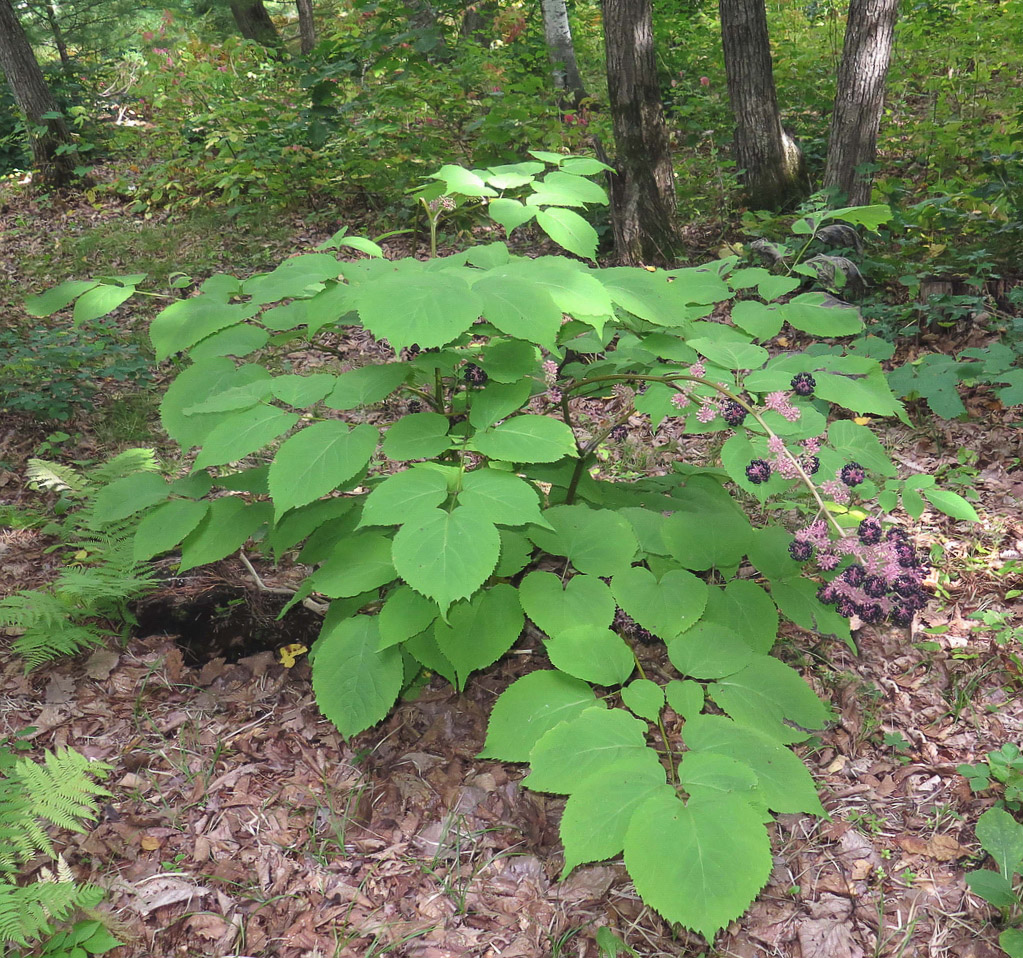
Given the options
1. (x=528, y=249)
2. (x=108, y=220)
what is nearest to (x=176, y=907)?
(x=528, y=249)

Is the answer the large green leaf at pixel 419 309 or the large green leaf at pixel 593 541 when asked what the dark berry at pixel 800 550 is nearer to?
the large green leaf at pixel 593 541

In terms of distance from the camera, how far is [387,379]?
173 cm

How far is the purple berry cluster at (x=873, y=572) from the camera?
1.38 meters

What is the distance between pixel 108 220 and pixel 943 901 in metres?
9.27

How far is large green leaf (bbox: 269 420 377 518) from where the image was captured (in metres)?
1.51

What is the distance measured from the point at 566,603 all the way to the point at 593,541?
20cm

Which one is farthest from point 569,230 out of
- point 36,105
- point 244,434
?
point 36,105

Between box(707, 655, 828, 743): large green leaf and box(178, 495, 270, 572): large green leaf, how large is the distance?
1.32 m

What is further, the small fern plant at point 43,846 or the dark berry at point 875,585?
the small fern plant at point 43,846

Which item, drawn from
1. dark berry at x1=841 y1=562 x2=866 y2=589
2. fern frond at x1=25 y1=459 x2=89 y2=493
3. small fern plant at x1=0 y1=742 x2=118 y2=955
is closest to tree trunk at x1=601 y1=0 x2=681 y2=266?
fern frond at x1=25 y1=459 x2=89 y2=493

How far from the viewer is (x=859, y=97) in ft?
16.6

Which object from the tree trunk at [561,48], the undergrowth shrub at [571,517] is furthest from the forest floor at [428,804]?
the tree trunk at [561,48]

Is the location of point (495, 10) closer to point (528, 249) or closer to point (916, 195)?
point (528, 249)

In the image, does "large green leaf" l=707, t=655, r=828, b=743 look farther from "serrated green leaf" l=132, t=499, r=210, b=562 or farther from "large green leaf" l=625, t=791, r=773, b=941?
"serrated green leaf" l=132, t=499, r=210, b=562
